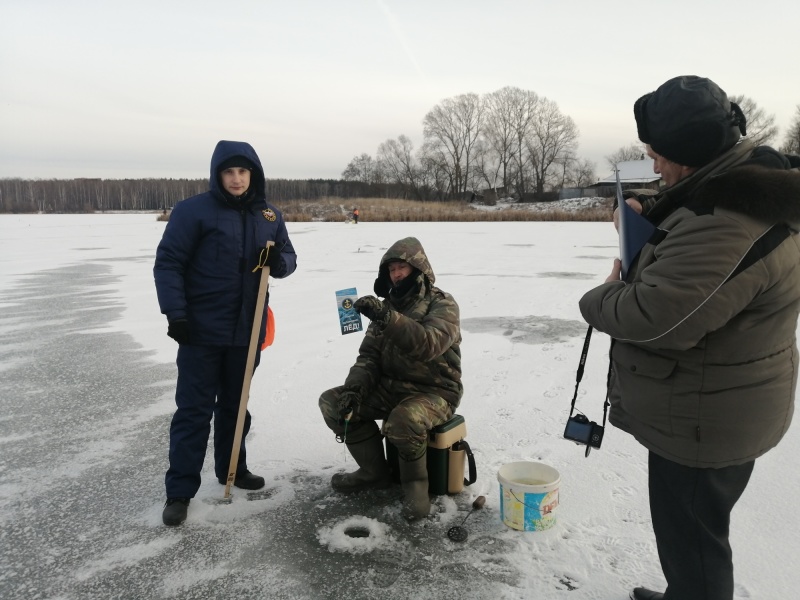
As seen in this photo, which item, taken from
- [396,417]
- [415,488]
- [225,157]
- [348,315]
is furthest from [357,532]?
[225,157]

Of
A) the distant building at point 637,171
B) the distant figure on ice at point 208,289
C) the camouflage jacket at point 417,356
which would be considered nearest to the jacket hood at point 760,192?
the distant building at point 637,171

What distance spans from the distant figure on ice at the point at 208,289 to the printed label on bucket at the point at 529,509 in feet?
5.57

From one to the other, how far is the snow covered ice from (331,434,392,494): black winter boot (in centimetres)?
8

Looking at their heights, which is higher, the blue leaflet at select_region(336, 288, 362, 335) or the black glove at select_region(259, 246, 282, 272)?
the black glove at select_region(259, 246, 282, 272)

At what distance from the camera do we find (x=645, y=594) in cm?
244

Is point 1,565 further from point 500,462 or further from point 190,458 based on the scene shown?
point 500,462

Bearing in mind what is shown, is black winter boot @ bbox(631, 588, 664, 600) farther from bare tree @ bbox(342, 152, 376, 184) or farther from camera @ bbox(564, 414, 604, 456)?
bare tree @ bbox(342, 152, 376, 184)

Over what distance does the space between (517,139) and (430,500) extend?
66.1 metres

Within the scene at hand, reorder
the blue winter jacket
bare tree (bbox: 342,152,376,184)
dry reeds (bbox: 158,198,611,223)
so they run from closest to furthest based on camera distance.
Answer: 1. the blue winter jacket
2. dry reeds (bbox: 158,198,611,223)
3. bare tree (bbox: 342,152,376,184)

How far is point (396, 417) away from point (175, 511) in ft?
4.28

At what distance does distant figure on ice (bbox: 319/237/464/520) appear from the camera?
315 cm

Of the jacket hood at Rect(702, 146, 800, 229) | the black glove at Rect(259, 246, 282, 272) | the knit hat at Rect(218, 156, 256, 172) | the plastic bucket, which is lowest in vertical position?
the plastic bucket

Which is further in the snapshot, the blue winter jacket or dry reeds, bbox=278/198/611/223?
dry reeds, bbox=278/198/611/223

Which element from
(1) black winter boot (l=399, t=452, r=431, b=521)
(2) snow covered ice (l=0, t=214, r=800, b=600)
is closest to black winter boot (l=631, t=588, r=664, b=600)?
(2) snow covered ice (l=0, t=214, r=800, b=600)
